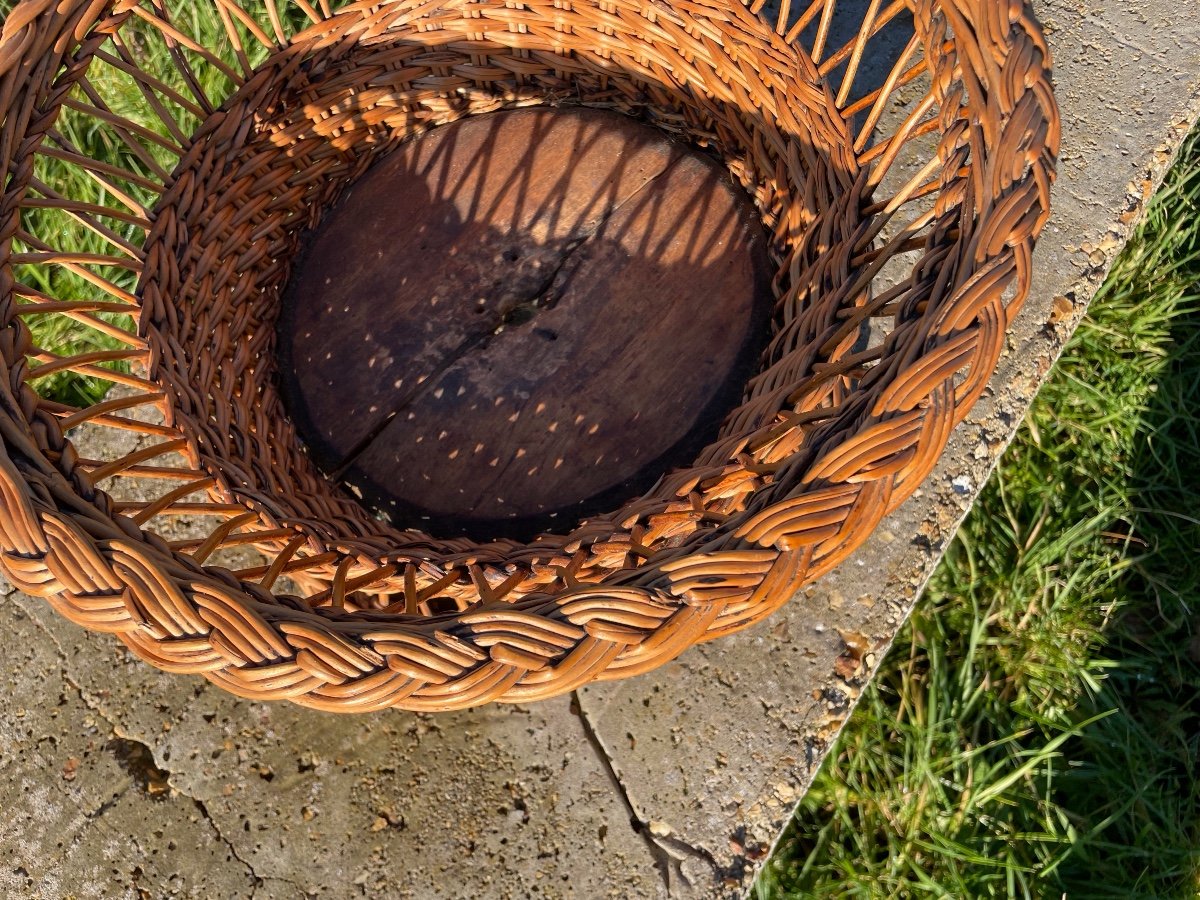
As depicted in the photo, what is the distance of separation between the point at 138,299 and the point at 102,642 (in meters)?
0.44

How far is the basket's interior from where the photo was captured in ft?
3.78

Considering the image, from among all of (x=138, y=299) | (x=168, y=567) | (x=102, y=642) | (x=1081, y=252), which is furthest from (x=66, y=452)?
(x=1081, y=252)

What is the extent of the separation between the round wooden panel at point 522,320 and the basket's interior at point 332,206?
0.11 feet

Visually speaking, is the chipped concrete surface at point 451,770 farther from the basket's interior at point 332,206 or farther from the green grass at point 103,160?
the green grass at point 103,160

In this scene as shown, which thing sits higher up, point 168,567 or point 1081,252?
point 1081,252

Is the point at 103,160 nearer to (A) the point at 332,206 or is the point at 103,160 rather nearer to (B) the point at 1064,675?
(A) the point at 332,206

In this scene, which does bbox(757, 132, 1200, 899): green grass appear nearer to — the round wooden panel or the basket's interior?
the basket's interior

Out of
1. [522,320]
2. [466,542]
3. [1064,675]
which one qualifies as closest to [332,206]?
[522,320]

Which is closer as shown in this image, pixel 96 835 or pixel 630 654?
pixel 630 654

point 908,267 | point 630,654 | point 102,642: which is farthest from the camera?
point 908,267

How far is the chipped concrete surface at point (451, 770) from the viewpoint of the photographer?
1.19 metres

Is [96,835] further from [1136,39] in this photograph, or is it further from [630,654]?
[1136,39]

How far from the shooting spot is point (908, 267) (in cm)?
145

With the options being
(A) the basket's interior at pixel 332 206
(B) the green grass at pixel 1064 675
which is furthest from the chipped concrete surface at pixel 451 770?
(B) the green grass at pixel 1064 675
